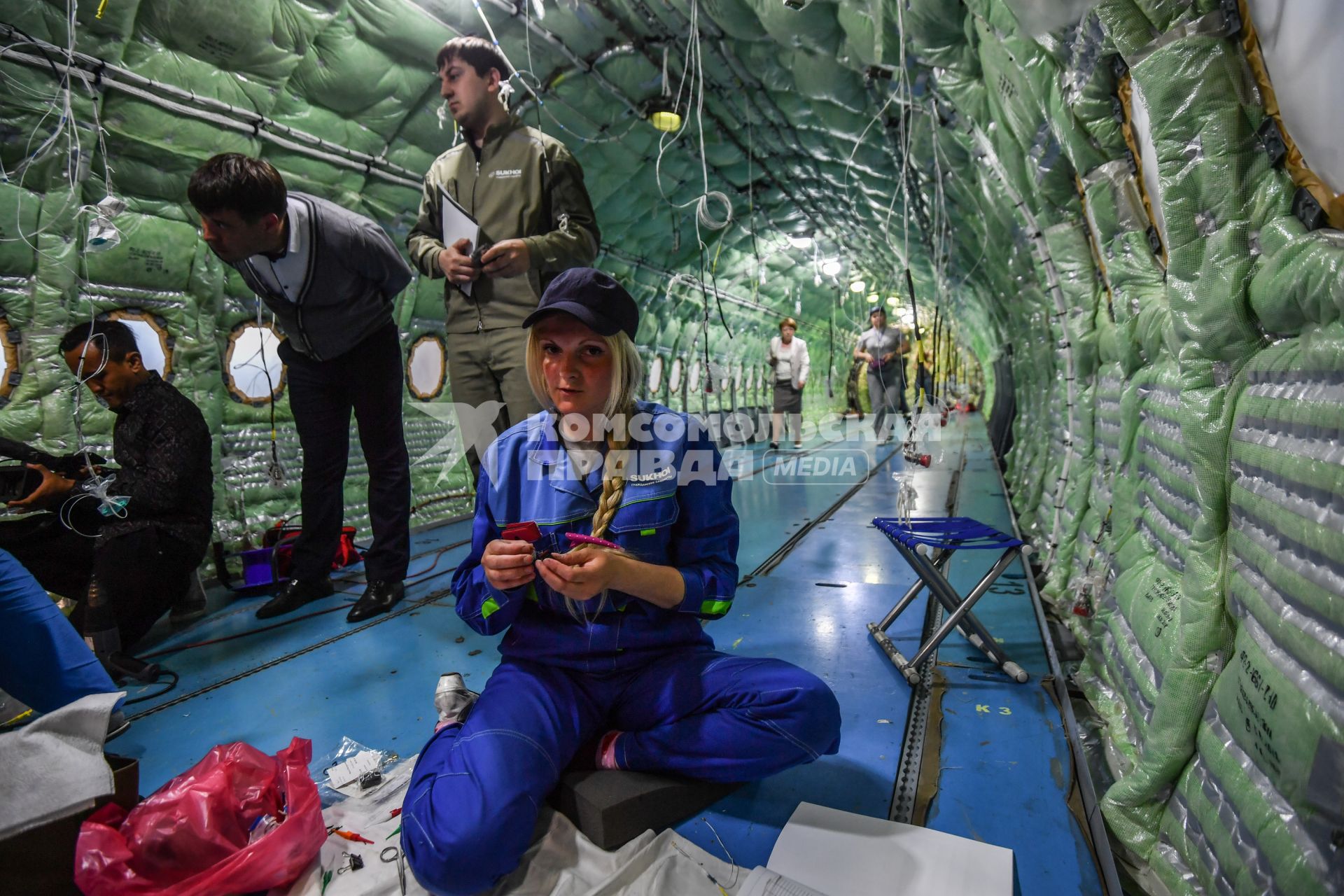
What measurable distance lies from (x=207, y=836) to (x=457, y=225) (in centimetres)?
229

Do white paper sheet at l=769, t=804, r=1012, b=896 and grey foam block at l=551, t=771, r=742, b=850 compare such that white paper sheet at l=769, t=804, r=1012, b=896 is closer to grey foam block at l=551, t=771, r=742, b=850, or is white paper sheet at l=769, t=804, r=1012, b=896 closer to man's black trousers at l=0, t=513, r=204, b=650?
grey foam block at l=551, t=771, r=742, b=850

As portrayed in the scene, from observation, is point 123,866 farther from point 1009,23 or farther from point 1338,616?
point 1009,23

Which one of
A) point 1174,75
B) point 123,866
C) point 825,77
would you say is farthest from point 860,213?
point 123,866

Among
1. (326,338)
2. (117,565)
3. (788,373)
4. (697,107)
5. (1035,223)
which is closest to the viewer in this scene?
(117,565)

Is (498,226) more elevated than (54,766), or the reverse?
(498,226)

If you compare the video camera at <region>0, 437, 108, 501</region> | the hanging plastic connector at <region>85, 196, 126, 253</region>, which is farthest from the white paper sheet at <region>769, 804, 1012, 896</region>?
the hanging plastic connector at <region>85, 196, 126, 253</region>

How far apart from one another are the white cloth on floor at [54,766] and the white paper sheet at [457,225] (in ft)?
6.08

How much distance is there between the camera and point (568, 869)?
4.20 feet

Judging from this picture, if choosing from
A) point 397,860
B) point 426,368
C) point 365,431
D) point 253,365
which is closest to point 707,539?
point 397,860

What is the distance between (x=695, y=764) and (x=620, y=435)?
0.81 metres

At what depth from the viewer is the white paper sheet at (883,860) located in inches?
47.3

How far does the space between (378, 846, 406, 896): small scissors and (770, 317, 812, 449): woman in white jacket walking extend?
8118mm

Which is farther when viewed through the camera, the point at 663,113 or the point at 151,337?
the point at 663,113

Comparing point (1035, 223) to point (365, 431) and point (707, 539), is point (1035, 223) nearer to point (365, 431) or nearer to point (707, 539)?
point (707, 539)
